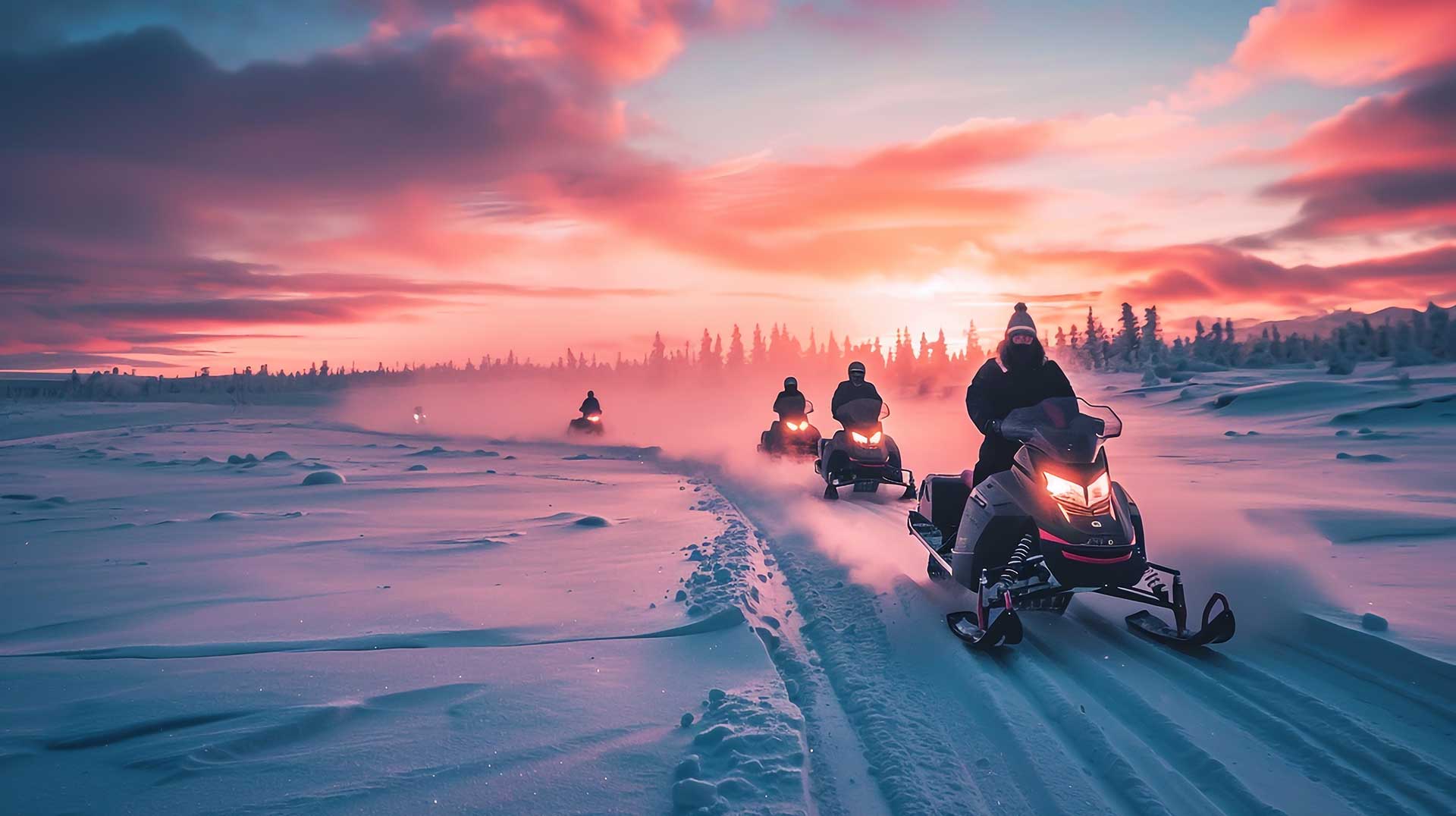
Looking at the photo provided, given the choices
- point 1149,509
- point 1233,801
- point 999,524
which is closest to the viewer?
point 1233,801

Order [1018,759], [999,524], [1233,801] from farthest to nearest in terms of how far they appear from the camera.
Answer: [999,524]
[1018,759]
[1233,801]

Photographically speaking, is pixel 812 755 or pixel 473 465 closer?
pixel 812 755

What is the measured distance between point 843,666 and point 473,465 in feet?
61.1

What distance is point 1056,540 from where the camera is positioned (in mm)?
5301

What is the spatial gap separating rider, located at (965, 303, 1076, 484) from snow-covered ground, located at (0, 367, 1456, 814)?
154cm

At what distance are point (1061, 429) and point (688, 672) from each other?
3.43 meters

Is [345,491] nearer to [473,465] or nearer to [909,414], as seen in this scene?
Answer: [473,465]

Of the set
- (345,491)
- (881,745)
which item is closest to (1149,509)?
(881,745)

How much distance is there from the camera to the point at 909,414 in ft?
159

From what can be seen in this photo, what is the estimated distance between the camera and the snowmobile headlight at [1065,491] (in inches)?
211

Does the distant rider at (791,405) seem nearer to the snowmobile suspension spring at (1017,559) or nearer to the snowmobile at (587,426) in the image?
the snowmobile suspension spring at (1017,559)

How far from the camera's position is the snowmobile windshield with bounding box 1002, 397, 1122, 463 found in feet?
17.8

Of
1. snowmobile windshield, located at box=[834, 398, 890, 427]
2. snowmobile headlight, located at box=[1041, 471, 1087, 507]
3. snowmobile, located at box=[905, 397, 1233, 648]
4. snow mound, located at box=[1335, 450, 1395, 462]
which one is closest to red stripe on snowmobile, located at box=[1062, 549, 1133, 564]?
snowmobile, located at box=[905, 397, 1233, 648]

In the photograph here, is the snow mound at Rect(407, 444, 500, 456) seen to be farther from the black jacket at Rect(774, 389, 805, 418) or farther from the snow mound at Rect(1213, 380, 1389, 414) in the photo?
the snow mound at Rect(1213, 380, 1389, 414)
